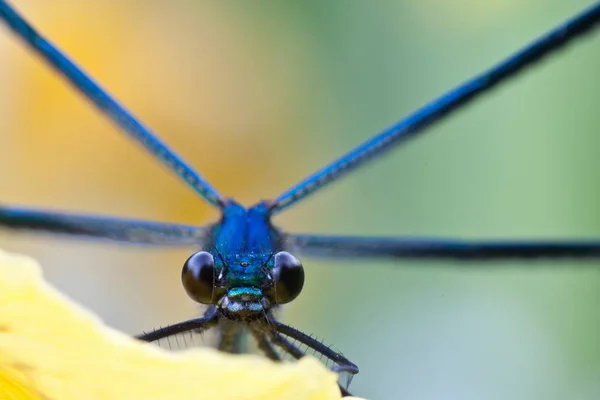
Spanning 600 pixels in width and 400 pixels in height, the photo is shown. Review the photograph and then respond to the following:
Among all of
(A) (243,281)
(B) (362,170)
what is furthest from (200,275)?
(B) (362,170)

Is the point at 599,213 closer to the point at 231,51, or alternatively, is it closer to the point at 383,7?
the point at 383,7

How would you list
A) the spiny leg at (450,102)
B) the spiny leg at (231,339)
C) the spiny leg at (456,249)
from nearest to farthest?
1. the spiny leg at (456,249)
2. the spiny leg at (450,102)
3. the spiny leg at (231,339)

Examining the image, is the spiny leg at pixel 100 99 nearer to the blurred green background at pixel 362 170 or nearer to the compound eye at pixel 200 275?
the compound eye at pixel 200 275

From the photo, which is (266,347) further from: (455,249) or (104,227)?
(455,249)

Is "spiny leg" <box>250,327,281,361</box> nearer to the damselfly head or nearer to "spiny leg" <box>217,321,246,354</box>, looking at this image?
"spiny leg" <box>217,321,246,354</box>

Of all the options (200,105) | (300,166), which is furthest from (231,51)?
(300,166)

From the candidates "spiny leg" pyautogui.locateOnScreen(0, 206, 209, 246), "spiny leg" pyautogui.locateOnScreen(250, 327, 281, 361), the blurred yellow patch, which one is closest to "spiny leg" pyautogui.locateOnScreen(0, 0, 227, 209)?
"spiny leg" pyautogui.locateOnScreen(0, 206, 209, 246)

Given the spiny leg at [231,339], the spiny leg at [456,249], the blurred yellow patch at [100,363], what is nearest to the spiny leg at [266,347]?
the spiny leg at [231,339]
